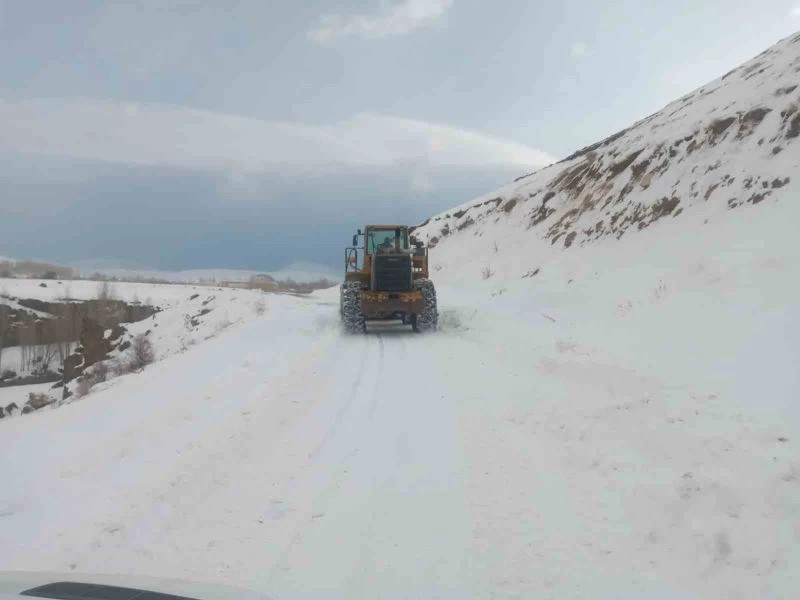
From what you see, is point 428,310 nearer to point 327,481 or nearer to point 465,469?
point 465,469

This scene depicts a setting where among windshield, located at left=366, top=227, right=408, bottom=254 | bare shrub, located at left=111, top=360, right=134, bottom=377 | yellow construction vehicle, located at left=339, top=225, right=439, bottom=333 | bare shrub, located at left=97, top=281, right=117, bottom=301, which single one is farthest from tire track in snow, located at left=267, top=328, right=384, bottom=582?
bare shrub, located at left=97, top=281, right=117, bottom=301

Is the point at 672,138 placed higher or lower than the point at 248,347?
higher

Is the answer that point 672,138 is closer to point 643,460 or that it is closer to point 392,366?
point 392,366

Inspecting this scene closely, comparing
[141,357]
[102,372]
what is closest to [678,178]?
[141,357]

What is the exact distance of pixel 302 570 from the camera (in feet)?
14.4

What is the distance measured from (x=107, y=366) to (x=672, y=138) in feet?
71.1

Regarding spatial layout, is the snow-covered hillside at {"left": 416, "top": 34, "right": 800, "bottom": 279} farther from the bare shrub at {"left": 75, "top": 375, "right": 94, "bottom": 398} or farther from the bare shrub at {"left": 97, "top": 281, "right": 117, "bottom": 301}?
the bare shrub at {"left": 97, "top": 281, "right": 117, "bottom": 301}

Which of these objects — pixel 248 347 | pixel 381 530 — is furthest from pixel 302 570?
pixel 248 347

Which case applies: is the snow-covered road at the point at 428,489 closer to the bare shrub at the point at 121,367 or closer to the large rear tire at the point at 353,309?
the large rear tire at the point at 353,309

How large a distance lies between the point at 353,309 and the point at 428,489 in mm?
12179

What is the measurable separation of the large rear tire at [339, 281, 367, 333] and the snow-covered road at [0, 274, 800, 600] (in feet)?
25.2

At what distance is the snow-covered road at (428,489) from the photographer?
169 inches

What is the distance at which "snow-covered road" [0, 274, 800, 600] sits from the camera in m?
4.29

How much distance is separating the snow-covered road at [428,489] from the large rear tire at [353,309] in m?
7.69
